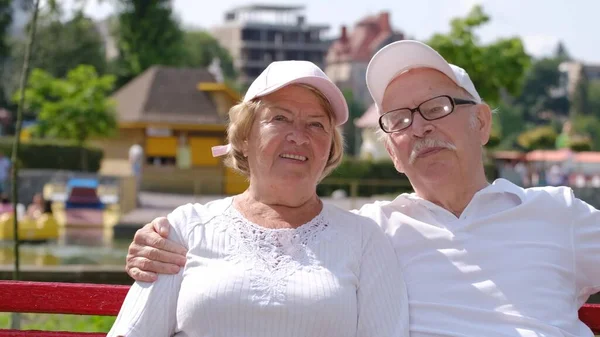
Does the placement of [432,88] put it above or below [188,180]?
above

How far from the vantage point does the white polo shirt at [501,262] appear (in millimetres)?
3545

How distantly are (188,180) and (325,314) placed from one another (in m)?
28.5

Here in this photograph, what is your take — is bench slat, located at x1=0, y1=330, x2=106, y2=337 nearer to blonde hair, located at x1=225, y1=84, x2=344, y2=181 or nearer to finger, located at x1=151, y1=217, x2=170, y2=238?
finger, located at x1=151, y1=217, x2=170, y2=238

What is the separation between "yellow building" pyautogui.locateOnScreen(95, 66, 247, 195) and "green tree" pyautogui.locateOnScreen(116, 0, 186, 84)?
20.6 metres

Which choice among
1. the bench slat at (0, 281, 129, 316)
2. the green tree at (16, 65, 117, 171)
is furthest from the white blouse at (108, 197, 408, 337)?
the green tree at (16, 65, 117, 171)

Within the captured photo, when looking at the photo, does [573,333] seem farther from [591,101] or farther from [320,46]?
[591,101]

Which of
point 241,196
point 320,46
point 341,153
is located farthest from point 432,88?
point 320,46

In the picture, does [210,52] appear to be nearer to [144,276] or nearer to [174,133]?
[174,133]

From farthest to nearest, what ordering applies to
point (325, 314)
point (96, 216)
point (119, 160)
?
point (119, 160) → point (96, 216) → point (325, 314)

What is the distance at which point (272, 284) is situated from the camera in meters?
3.34

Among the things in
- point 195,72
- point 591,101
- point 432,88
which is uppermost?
point 432,88

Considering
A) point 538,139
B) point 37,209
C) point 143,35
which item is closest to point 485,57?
point 538,139

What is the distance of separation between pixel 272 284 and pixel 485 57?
31.9 m

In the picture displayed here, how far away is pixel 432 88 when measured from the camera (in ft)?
12.5
